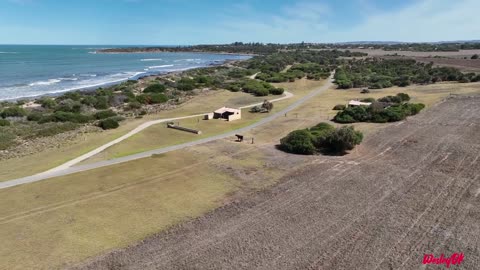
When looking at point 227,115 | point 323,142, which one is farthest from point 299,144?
point 227,115

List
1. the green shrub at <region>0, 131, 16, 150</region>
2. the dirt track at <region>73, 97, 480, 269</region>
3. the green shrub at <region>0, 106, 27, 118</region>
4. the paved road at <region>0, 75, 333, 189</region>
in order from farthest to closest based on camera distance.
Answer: the green shrub at <region>0, 106, 27, 118</region> → the green shrub at <region>0, 131, 16, 150</region> → the paved road at <region>0, 75, 333, 189</region> → the dirt track at <region>73, 97, 480, 269</region>

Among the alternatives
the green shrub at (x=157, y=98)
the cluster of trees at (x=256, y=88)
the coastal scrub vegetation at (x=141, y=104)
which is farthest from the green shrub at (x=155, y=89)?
the cluster of trees at (x=256, y=88)

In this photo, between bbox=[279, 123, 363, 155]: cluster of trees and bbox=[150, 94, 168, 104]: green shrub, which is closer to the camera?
bbox=[279, 123, 363, 155]: cluster of trees

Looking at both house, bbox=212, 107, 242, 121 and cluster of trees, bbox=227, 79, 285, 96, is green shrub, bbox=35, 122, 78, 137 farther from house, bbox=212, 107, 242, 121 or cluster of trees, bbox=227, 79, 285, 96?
cluster of trees, bbox=227, 79, 285, 96

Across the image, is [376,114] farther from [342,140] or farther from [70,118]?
[70,118]

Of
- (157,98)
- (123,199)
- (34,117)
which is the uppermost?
(123,199)

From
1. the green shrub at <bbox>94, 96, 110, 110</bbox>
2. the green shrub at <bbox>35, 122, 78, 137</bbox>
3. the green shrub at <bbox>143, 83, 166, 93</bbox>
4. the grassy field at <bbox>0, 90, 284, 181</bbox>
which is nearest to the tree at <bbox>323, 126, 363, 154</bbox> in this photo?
the grassy field at <bbox>0, 90, 284, 181</bbox>

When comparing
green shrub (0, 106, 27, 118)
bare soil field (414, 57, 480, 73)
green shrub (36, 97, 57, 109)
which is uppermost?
bare soil field (414, 57, 480, 73)
